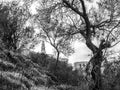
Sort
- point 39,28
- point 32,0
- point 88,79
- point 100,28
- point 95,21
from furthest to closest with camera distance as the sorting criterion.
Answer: point 39,28, point 95,21, point 100,28, point 32,0, point 88,79

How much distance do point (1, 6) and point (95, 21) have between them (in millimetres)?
17115

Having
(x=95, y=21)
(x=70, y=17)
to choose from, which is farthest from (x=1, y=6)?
(x=95, y=21)

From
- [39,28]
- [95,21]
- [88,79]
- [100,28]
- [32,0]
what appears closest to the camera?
[88,79]

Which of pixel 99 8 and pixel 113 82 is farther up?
pixel 99 8

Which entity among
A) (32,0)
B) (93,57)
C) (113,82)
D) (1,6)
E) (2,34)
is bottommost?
(113,82)

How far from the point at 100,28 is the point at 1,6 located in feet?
59.5

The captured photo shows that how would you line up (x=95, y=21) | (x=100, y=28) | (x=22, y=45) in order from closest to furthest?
(x=100, y=28) → (x=95, y=21) → (x=22, y=45)

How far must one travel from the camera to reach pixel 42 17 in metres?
14.5

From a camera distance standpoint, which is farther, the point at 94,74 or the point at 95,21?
the point at 95,21

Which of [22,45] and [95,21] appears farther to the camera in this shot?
[22,45]

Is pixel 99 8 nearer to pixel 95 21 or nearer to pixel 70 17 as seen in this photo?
pixel 95 21

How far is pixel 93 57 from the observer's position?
32.3 feet

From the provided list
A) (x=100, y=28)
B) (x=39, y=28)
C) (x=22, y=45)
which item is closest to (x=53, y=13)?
(x=100, y=28)

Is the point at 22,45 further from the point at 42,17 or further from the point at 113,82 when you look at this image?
the point at 113,82
